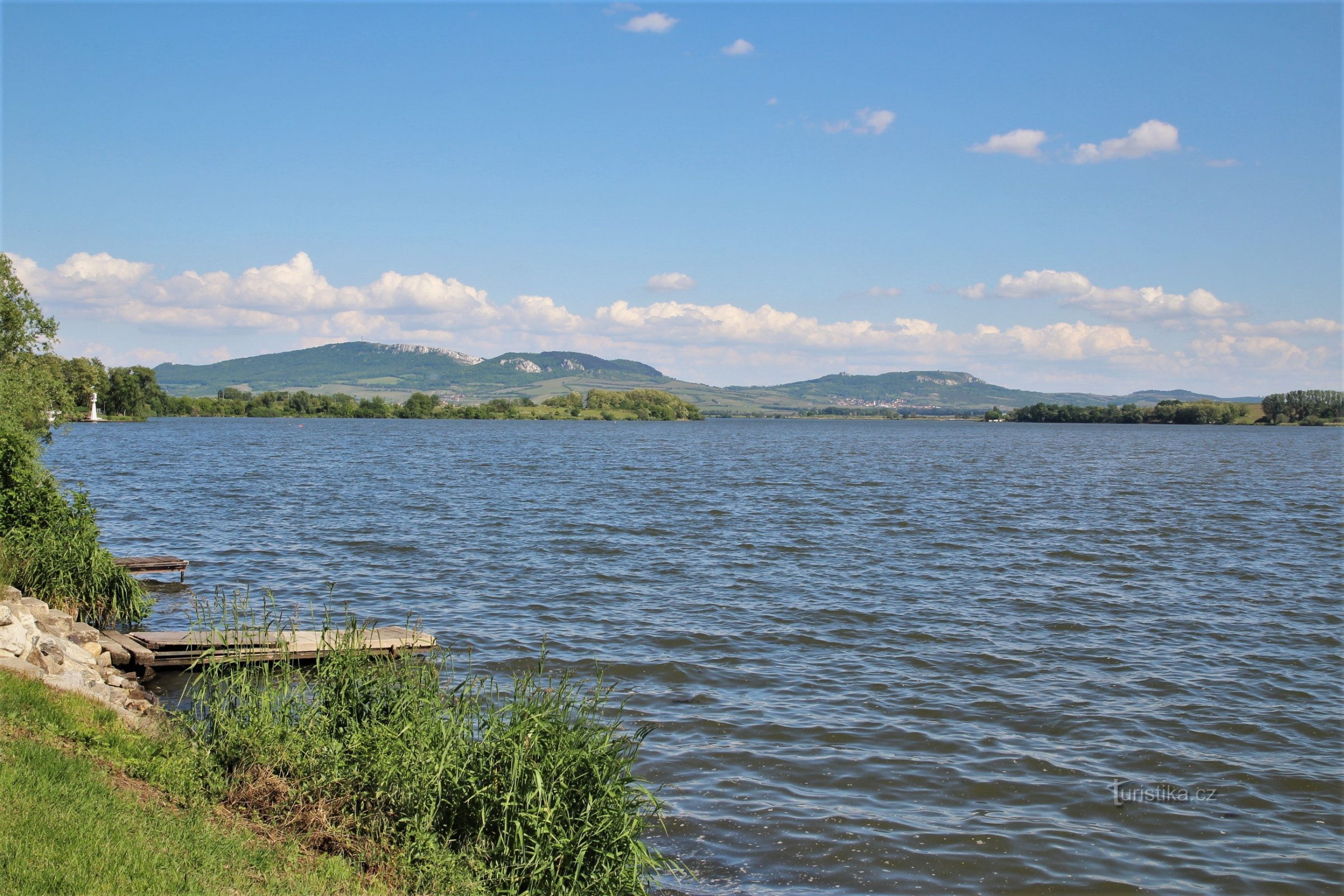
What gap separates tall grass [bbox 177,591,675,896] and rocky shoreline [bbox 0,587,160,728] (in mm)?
2161

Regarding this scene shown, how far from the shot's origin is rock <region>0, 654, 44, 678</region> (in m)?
10.6

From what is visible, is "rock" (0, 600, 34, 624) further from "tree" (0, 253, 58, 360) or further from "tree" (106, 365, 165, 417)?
"tree" (106, 365, 165, 417)

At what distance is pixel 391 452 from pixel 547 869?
286 feet

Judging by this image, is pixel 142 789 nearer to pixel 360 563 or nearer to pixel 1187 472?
pixel 360 563

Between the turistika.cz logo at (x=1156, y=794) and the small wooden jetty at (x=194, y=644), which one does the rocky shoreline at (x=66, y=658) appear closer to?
the small wooden jetty at (x=194, y=644)

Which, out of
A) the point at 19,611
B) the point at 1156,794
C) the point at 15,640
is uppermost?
the point at 15,640

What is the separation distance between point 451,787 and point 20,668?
18.9 ft

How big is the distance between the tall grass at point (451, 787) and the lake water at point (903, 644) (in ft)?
5.84

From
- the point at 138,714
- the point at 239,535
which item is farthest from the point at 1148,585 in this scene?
the point at 239,535

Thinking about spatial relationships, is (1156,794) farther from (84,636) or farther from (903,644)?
(84,636)

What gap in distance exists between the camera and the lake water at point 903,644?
36.1 feet

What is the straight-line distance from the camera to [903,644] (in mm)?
19250

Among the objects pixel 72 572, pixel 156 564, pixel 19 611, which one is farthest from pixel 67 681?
pixel 156 564

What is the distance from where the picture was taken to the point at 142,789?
8.55 m
